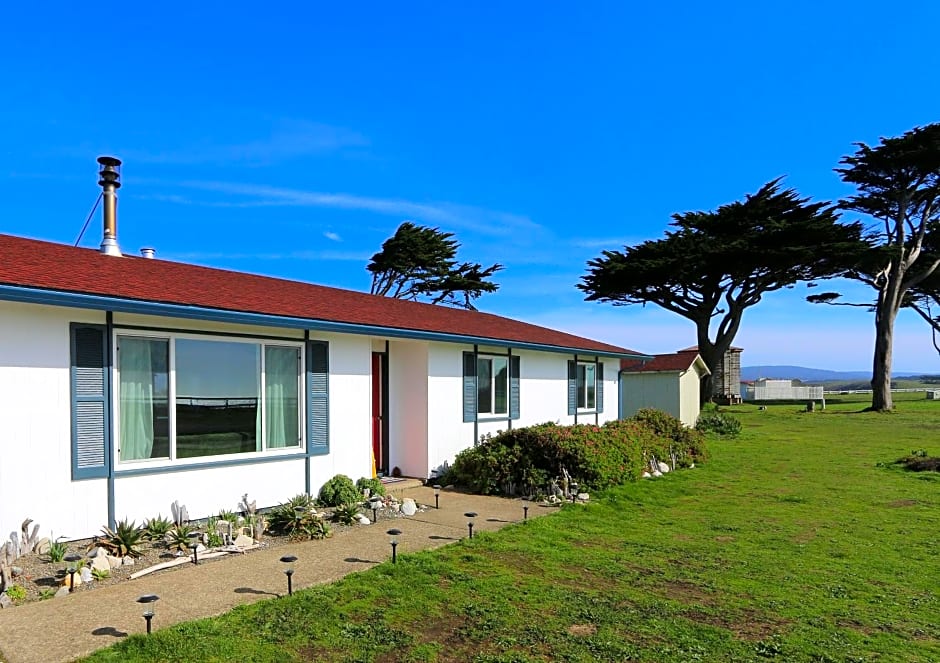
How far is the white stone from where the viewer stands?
5410 millimetres

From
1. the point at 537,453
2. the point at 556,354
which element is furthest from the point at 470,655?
the point at 556,354

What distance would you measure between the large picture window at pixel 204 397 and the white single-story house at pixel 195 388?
0.05ft

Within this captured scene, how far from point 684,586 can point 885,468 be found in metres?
10.7

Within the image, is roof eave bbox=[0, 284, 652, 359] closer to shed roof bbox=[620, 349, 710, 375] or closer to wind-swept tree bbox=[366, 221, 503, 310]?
shed roof bbox=[620, 349, 710, 375]

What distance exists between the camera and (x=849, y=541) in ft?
23.4

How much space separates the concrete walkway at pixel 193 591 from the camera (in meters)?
4.05

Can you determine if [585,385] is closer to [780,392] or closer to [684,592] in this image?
[684,592]

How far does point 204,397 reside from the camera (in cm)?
738

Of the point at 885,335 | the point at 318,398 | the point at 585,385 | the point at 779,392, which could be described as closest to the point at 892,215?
the point at 885,335

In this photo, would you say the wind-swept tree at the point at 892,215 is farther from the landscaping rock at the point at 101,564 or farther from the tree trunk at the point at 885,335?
the landscaping rock at the point at 101,564

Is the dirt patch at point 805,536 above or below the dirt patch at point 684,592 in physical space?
below

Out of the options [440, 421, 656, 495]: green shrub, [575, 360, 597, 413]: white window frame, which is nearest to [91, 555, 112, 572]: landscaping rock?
[440, 421, 656, 495]: green shrub

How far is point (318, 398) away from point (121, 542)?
126 inches

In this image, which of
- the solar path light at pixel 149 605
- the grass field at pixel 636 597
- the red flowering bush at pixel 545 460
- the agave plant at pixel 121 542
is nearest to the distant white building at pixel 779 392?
the red flowering bush at pixel 545 460
